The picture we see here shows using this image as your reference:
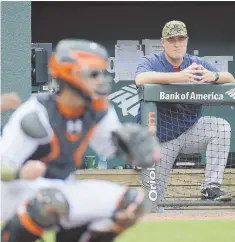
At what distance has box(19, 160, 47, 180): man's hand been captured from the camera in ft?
12.7

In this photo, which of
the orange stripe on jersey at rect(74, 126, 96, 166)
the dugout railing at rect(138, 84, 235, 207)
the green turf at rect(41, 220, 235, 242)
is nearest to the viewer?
the orange stripe on jersey at rect(74, 126, 96, 166)

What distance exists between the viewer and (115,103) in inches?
458

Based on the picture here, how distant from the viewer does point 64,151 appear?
4.17 m

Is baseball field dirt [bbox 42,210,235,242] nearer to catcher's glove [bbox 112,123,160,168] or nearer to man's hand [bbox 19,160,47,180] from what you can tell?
catcher's glove [bbox 112,123,160,168]

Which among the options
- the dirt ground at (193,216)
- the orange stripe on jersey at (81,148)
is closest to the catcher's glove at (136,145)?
the orange stripe on jersey at (81,148)

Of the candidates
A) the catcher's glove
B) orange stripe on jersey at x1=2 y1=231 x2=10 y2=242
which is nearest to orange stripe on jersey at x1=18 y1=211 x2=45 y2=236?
orange stripe on jersey at x1=2 y1=231 x2=10 y2=242

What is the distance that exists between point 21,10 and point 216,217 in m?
2.99

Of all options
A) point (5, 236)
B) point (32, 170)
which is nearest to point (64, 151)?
point (32, 170)

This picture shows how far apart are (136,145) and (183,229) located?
7.99ft

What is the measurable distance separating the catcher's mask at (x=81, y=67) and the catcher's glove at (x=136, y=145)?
210mm

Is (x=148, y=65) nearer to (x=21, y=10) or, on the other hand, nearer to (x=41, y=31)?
(x=21, y=10)

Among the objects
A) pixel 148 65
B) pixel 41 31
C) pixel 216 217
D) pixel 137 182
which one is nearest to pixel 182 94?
pixel 148 65

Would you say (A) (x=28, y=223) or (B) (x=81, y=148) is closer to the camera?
(A) (x=28, y=223)

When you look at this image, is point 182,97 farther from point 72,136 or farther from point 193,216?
point 72,136
